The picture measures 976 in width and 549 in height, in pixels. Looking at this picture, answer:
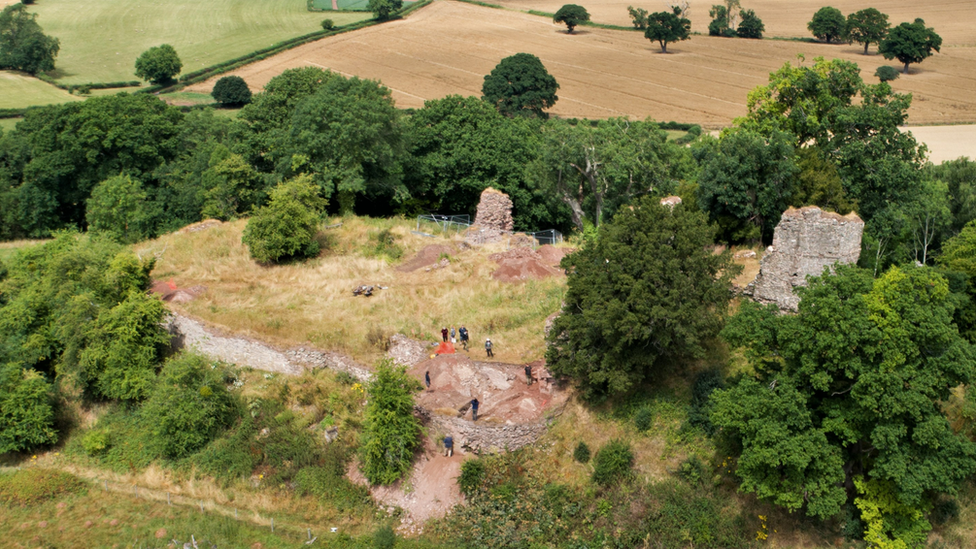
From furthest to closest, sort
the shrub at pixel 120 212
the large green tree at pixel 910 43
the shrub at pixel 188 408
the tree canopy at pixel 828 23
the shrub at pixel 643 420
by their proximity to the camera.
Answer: the tree canopy at pixel 828 23 < the large green tree at pixel 910 43 < the shrub at pixel 120 212 < the shrub at pixel 188 408 < the shrub at pixel 643 420

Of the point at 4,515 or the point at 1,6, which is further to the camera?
the point at 1,6

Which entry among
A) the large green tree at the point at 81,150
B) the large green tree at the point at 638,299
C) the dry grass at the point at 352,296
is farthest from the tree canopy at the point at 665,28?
the large green tree at the point at 638,299

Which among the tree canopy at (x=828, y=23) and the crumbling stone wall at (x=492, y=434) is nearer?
the crumbling stone wall at (x=492, y=434)

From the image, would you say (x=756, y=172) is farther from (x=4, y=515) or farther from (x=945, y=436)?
(x=4, y=515)

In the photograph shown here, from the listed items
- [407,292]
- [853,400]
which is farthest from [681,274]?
[407,292]

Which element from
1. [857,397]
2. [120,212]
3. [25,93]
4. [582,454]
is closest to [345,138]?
[120,212]

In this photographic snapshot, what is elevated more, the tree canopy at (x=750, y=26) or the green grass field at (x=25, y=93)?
the tree canopy at (x=750, y=26)

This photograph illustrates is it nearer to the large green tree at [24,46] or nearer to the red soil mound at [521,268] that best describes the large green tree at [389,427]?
the red soil mound at [521,268]
